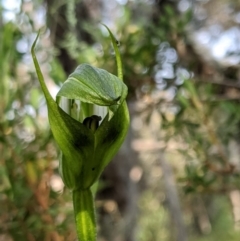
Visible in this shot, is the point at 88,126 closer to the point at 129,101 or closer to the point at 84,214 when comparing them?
the point at 84,214

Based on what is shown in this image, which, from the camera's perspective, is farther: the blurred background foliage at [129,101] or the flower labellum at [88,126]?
the blurred background foliage at [129,101]

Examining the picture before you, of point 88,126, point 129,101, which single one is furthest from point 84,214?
point 129,101

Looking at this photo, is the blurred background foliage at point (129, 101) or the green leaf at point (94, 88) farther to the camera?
the blurred background foliage at point (129, 101)

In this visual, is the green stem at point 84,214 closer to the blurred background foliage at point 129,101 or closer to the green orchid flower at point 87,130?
the green orchid flower at point 87,130

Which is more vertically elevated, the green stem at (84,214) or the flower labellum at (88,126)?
the flower labellum at (88,126)

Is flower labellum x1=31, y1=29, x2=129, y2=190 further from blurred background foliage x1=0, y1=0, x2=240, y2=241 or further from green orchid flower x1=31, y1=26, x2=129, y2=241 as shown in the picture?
blurred background foliage x1=0, y1=0, x2=240, y2=241

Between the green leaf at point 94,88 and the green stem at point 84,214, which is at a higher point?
the green leaf at point 94,88

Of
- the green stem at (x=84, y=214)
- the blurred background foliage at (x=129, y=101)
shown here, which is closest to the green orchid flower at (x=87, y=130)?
the green stem at (x=84, y=214)

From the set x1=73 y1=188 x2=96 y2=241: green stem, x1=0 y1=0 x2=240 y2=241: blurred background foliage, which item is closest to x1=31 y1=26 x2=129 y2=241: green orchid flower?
x1=73 y1=188 x2=96 y2=241: green stem
